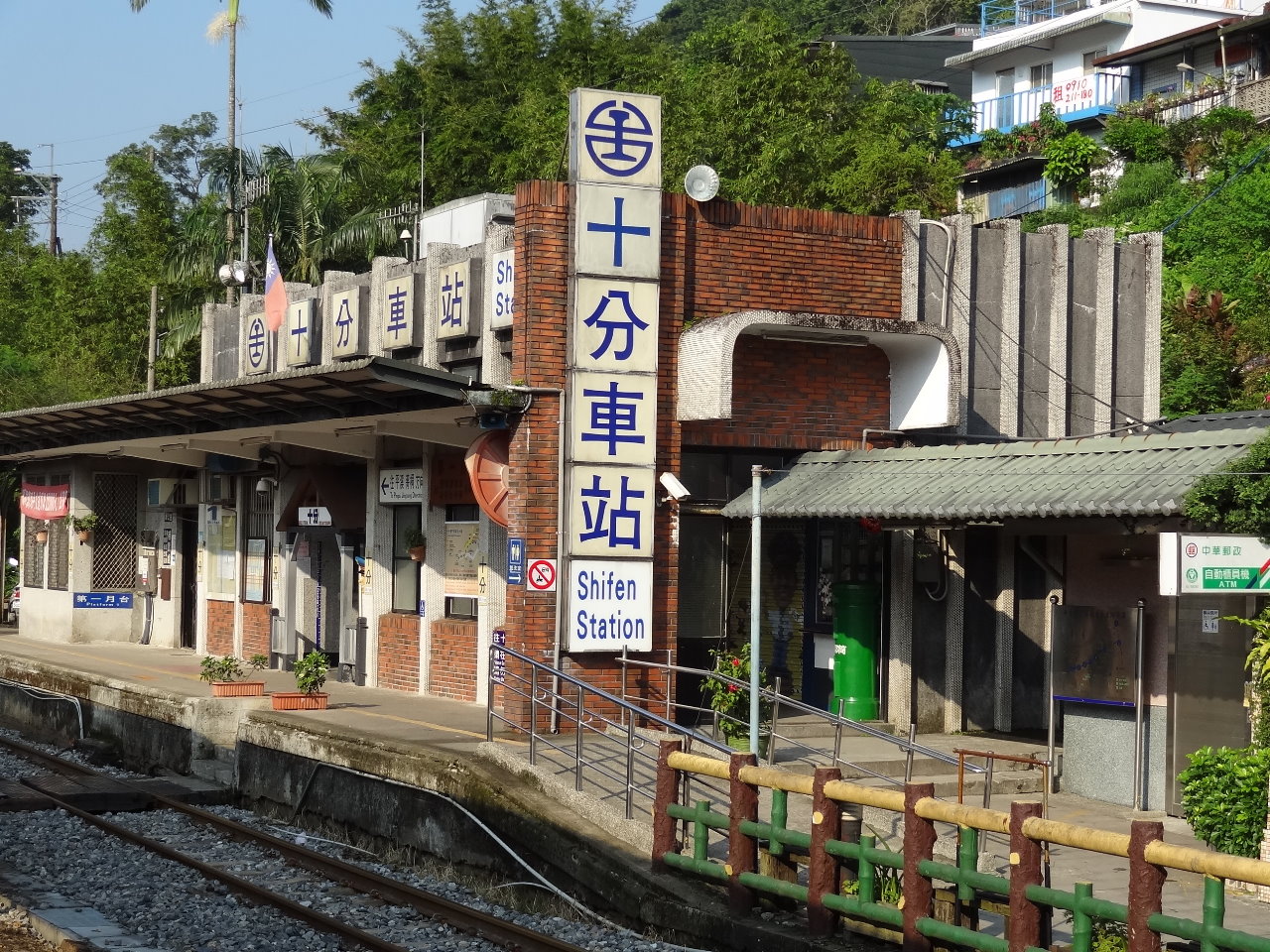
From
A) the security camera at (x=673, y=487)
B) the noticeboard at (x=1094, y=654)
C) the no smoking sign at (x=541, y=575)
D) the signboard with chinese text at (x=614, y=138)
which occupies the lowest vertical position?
the noticeboard at (x=1094, y=654)

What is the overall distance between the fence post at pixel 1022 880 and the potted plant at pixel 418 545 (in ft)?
43.6

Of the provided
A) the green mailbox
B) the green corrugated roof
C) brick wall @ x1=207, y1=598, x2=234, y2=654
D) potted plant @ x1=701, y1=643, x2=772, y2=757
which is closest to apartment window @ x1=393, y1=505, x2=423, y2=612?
the green corrugated roof

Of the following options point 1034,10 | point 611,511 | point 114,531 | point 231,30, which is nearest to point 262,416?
point 611,511

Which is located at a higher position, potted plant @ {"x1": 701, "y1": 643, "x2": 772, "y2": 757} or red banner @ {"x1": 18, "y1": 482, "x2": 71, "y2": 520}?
red banner @ {"x1": 18, "y1": 482, "x2": 71, "y2": 520}

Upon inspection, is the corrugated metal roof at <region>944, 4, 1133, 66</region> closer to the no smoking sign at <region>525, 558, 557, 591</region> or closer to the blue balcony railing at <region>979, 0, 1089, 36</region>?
the blue balcony railing at <region>979, 0, 1089, 36</region>

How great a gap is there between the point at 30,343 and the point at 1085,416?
47.0 meters

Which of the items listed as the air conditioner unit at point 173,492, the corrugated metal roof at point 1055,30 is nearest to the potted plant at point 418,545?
the air conditioner unit at point 173,492

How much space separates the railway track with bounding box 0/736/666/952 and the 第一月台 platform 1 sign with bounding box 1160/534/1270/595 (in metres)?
4.88

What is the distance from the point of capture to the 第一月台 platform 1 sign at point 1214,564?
12648mm

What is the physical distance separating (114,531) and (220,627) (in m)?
4.69

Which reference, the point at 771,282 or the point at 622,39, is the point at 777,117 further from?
the point at 771,282

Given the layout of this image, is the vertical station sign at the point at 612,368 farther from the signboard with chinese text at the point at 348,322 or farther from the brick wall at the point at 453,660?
the signboard with chinese text at the point at 348,322

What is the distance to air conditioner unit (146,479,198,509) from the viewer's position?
99.2 ft

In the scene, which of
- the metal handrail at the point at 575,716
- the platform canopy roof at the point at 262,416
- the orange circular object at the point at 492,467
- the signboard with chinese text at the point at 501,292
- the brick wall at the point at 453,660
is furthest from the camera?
the brick wall at the point at 453,660
